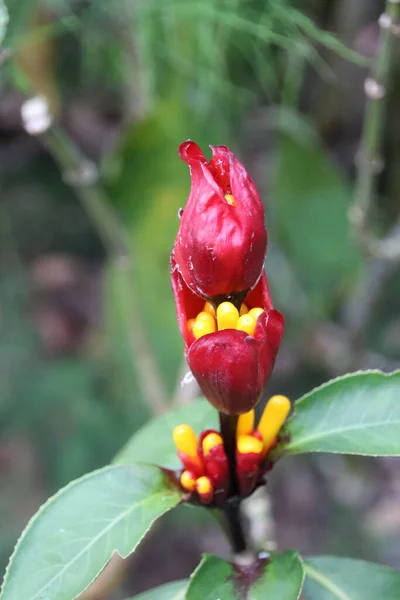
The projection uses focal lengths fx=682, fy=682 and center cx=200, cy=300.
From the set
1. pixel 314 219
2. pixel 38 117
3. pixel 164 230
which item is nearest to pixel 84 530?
pixel 38 117

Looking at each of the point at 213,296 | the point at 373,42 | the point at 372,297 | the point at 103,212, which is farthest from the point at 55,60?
the point at 213,296

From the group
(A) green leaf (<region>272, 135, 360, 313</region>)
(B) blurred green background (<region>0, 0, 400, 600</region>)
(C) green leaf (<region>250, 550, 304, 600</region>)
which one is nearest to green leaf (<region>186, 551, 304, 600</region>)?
(C) green leaf (<region>250, 550, 304, 600</region>)

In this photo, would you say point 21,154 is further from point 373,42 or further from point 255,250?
point 255,250

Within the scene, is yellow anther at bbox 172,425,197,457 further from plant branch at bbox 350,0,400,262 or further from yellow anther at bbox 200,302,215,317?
plant branch at bbox 350,0,400,262

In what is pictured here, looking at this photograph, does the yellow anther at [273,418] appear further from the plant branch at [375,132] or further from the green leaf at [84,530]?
the plant branch at [375,132]

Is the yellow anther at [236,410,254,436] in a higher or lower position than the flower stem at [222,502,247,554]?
higher

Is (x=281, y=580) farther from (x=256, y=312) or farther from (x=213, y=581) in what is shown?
(x=256, y=312)
